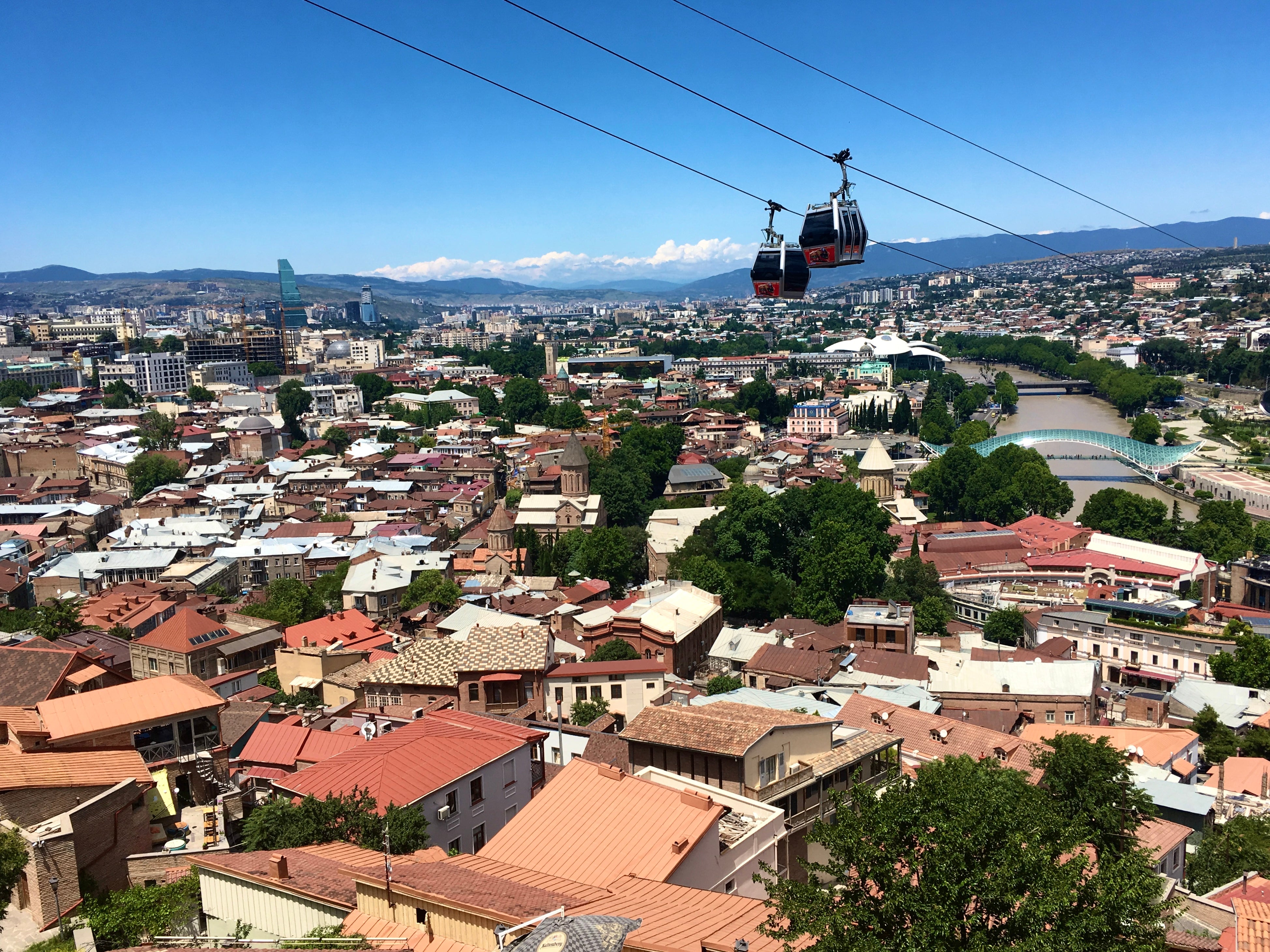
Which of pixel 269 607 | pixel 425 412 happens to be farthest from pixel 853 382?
pixel 269 607

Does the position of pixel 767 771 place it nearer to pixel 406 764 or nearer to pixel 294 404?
pixel 406 764

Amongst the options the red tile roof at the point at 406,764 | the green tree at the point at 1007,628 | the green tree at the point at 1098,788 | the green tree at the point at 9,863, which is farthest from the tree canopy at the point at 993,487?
the green tree at the point at 9,863

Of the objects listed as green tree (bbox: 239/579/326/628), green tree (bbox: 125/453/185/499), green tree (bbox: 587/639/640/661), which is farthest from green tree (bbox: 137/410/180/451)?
green tree (bbox: 587/639/640/661)

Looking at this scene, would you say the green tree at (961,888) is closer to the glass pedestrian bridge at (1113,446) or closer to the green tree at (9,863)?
A: the green tree at (9,863)

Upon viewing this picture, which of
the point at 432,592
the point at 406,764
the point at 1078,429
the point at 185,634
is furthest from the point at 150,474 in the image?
the point at 1078,429

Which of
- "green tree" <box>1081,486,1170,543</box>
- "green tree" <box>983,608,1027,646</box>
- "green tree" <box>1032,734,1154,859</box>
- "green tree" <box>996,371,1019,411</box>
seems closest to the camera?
"green tree" <box>1032,734,1154,859</box>

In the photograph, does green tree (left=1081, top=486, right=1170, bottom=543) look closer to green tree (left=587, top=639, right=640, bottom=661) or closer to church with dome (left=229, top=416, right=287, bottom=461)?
green tree (left=587, top=639, right=640, bottom=661)
